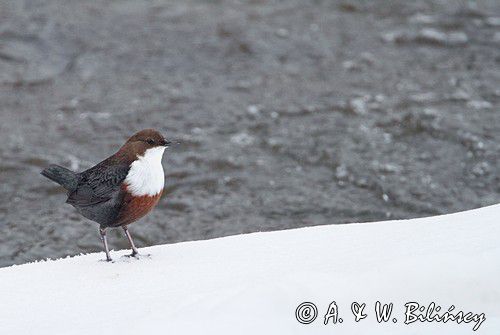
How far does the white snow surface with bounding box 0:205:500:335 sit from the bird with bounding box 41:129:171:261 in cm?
23

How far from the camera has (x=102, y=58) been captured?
24.7 ft

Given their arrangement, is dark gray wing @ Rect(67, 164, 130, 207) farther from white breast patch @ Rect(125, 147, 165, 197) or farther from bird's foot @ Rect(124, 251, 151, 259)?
bird's foot @ Rect(124, 251, 151, 259)

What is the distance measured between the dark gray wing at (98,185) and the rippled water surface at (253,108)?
4.21ft

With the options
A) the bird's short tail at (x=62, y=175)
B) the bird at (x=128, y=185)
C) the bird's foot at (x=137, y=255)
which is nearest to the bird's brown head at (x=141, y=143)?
the bird at (x=128, y=185)

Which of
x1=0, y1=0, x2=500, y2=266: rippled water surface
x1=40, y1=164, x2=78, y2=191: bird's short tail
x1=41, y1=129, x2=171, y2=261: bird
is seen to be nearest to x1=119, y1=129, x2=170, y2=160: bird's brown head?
x1=41, y1=129, x2=171, y2=261: bird

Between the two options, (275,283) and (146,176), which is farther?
(146,176)

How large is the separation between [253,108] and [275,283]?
3877 mm

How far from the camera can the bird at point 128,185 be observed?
380 centimetres

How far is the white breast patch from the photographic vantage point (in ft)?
12.4

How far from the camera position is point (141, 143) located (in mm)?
3867

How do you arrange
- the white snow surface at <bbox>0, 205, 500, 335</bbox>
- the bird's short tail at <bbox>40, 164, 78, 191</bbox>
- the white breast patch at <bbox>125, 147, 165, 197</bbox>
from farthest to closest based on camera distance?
the bird's short tail at <bbox>40, 164, 78, 191</bbox> < the white breast patch at <bbox>125, 147, 165, 197</bbox> < the white snow surface at <bbox>0, 205, 500, 335</bbox>

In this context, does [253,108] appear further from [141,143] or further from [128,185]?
[128,185]

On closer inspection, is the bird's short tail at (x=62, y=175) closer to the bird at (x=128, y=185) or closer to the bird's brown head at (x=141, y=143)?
the bird at (x=128, y=185)

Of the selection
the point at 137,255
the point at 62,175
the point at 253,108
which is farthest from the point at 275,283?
A: the point at 253,108
